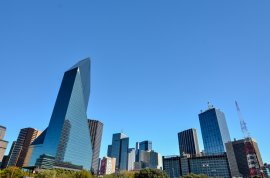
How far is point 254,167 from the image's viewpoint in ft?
503

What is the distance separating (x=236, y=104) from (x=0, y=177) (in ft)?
549

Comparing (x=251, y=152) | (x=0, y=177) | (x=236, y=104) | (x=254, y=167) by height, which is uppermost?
(x=236, y=104)

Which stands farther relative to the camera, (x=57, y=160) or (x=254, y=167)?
(x=57, y=160)

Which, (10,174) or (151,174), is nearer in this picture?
(151,174)

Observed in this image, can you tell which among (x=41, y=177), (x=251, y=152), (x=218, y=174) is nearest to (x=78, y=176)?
(x=41, y=177)

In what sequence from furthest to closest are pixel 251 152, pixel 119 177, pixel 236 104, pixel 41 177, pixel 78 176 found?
pixel 236 104, pixel 251 152, pixel 119 177, pixel 78 176, pixel 41 177

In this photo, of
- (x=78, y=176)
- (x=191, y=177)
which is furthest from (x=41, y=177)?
(x=191, y=177)

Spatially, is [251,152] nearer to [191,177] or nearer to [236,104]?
[236,104]

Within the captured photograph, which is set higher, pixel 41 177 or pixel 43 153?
pixel 43 153

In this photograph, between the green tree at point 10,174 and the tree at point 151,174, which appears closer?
the tree at point 151,174

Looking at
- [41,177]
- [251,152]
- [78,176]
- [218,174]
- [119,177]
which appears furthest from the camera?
[218,174]

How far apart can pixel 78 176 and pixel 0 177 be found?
40.9 m

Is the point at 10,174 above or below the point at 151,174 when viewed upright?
below

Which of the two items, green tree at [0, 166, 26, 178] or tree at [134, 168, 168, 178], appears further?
green tree at [0, 166, 26, 178]
